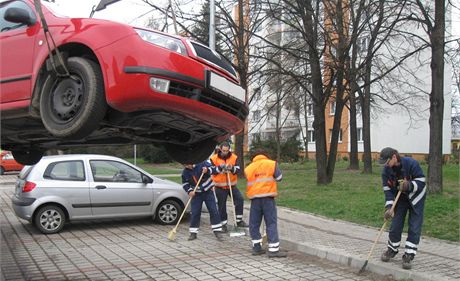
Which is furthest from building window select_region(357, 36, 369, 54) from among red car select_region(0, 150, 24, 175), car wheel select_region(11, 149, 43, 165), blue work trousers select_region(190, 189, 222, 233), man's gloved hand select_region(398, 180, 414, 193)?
red car select_region(0, 150, 24, 175)

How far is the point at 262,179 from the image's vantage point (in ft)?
26.9

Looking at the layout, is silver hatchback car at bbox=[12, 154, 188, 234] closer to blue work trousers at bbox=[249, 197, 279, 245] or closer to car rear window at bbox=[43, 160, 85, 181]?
car rear window at bbox=[43, 160, 85, 181]

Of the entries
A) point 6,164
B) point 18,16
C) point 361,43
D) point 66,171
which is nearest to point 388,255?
point 18,16

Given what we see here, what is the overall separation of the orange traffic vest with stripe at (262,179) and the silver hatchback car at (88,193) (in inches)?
131

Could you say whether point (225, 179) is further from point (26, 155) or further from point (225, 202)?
point (26, 155)

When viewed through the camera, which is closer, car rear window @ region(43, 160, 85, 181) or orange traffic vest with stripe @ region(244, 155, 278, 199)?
orange traffic vest with stripe @ region(244, 155, 278, 199)

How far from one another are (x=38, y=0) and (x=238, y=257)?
5045 mm

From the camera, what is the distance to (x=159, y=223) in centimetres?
1109

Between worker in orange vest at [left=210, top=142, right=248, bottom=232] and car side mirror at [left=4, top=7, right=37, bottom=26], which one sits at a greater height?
car side mirror at [left=4, top=7, right=37, bottom=26]

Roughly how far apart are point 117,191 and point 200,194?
198 centimetres

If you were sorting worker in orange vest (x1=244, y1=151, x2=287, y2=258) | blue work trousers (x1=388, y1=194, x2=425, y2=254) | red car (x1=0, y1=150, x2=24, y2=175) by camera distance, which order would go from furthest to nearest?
red car (x1=0, y1=150, x2=24, y2=175), worker in orange vest (x1=244, y1=151, x2=287, y2=258), blue work trousers (x1=388, y1=194, x2=425, y2=254)

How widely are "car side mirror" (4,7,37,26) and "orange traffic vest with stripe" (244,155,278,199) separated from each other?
4538 millimetres

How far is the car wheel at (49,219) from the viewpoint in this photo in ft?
32.6

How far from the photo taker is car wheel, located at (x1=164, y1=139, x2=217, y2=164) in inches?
236
